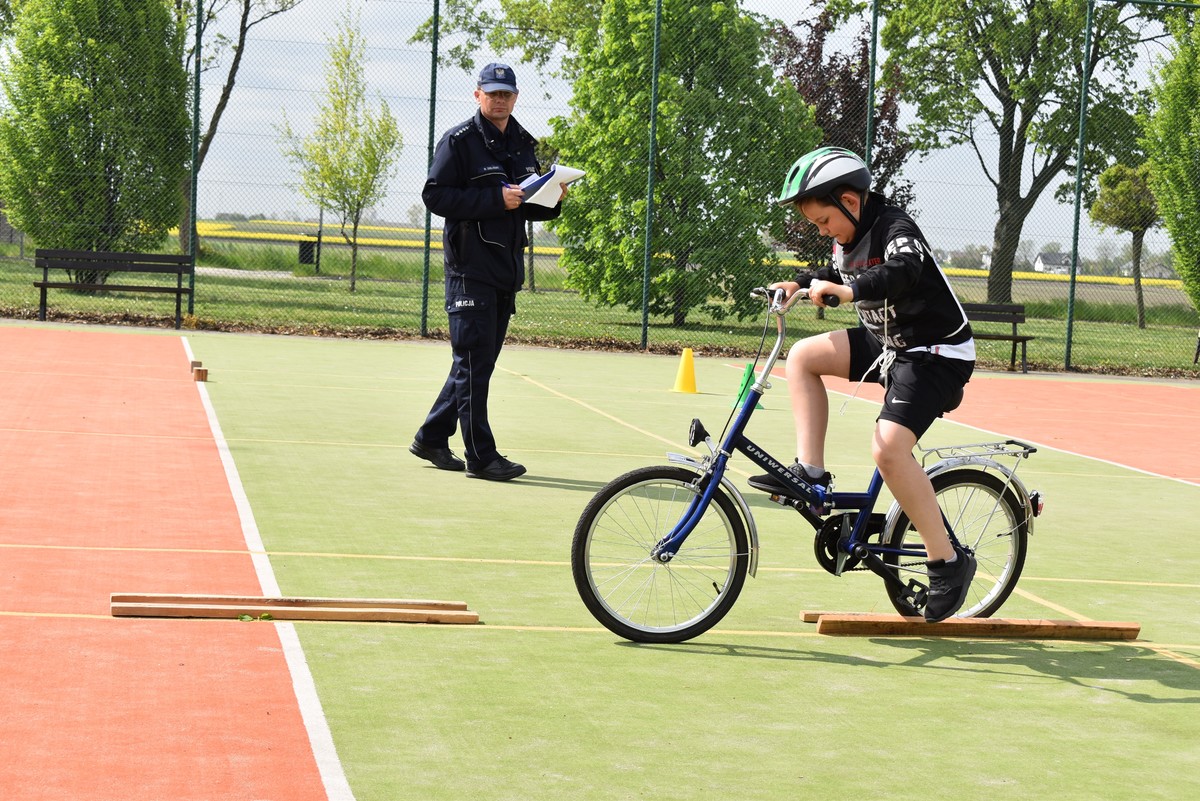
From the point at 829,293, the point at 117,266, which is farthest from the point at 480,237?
the point at 117,266

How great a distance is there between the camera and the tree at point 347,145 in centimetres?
2062

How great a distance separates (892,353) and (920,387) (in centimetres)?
17

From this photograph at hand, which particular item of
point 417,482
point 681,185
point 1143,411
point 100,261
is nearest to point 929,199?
point 681,185

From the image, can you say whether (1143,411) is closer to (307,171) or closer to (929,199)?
(929,199)

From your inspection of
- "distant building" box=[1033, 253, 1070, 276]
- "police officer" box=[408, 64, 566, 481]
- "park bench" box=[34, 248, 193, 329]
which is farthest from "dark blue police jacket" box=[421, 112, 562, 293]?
"distant building" box=[1033, 253, 1070, 276]

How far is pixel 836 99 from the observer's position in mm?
30422

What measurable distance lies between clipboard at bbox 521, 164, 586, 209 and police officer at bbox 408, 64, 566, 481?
161mm

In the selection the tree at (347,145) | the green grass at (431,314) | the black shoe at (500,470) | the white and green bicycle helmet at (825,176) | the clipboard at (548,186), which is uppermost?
the tree at (347,145)

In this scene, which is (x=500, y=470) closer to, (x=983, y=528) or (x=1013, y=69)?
(x=983, y=528)

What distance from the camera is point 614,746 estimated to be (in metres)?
4.13

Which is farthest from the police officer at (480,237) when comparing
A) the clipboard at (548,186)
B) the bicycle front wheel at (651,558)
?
the bicycle front wheel at (651,558)

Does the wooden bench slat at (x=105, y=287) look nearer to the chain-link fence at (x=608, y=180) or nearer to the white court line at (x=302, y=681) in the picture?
the chain-link fence at (x=608, y=180)

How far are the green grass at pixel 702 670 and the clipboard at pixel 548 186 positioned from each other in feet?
5.34

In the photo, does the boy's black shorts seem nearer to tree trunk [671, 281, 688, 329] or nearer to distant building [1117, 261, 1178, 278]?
tree trunk [671, 281, 688, 329]
